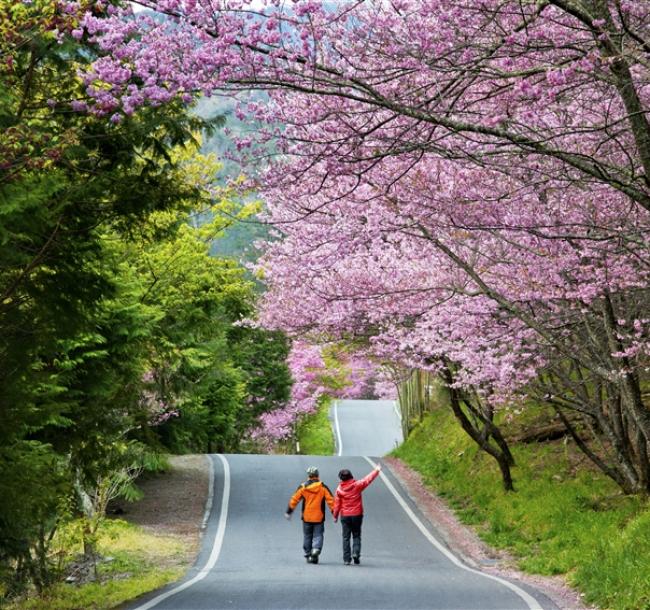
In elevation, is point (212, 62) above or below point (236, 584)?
above

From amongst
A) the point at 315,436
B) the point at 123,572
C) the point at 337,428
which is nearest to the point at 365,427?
the point at 337,428

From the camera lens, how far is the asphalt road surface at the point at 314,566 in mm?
11203

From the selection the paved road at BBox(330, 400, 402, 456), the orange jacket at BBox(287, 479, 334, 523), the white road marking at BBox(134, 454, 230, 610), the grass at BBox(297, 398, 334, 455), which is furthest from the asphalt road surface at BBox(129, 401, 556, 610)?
the grass at BBox(297, 398, 334, 455)

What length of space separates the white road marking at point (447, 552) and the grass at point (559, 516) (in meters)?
0.73

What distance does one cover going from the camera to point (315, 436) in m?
57.4

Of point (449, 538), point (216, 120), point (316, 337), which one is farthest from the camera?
point (316, 337)

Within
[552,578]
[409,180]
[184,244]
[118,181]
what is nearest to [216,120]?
[118,181]

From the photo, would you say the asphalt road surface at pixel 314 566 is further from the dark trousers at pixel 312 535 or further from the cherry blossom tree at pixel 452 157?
the cherry blossom tree at pixel 452 157

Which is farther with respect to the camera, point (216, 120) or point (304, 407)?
point (304, 407)

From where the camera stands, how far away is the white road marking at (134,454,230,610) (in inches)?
465

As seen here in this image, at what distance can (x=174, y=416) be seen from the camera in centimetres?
2998

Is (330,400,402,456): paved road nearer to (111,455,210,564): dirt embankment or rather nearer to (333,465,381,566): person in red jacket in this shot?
(111,455,210,564): dirt embankment

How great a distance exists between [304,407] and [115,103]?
146 ft

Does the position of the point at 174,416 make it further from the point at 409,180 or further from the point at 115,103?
the point at 115,103
